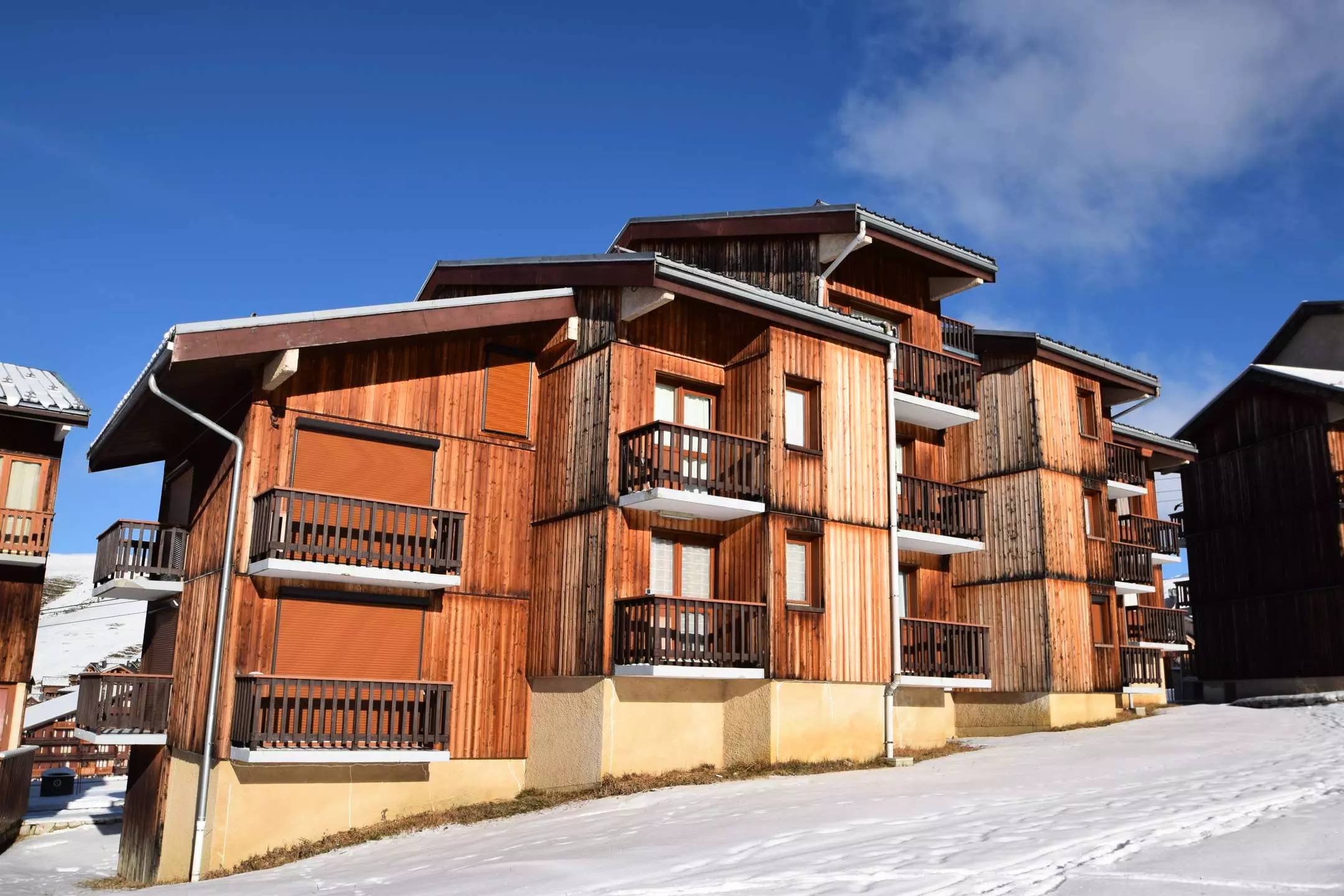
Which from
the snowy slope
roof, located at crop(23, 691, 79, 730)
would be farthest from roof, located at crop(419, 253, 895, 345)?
the snowy slope

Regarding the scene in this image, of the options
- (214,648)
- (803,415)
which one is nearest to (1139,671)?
(803,415)

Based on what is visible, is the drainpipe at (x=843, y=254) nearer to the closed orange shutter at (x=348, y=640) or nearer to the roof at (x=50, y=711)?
the closed orange shutter at (x=348, y=640)

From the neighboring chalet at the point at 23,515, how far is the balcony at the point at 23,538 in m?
0.01

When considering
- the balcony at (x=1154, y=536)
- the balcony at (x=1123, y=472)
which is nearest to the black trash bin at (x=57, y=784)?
the balcony at (x=1123, y=472)

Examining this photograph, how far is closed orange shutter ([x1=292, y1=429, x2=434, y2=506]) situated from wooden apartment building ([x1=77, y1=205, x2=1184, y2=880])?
0.06m

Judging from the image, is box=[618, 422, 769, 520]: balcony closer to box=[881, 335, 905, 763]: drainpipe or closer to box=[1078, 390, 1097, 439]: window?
box=[881, 335, 905, 763]: drainpipe

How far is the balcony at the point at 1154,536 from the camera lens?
1262 inches

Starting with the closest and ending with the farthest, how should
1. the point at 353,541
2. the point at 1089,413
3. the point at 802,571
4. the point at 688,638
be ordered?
the point at 353,541 < the point at 688,638 < the point at 802,571 < the point at 1089,413

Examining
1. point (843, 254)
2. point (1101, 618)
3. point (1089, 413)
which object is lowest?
point (1101, 618)

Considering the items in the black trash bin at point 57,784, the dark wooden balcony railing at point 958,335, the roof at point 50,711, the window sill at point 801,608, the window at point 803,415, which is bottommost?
the black trash bin at point 57,784

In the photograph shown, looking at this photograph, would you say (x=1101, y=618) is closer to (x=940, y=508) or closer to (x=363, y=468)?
(x=940, y=508)

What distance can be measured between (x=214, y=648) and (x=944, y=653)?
555 inches

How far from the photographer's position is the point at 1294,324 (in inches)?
1645

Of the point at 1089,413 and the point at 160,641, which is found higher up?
the point at 1089,413
